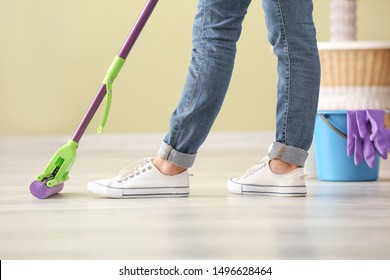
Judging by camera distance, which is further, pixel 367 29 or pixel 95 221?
pixel 367 29

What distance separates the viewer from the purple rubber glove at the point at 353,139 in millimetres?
2537

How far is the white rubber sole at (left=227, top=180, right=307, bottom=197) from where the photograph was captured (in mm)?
2146

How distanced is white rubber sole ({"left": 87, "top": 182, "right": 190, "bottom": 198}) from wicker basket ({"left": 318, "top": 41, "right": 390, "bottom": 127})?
152cm

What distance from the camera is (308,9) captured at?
6.74 ft

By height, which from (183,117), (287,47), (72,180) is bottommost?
(72,180)

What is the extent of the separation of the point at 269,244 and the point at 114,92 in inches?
104

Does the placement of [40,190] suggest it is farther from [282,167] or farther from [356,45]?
[356,45]

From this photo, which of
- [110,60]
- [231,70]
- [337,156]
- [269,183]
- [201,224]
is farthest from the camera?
[110,60]

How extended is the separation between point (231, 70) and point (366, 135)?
63 centimetres

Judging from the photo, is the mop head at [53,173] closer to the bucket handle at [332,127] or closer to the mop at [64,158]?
the mop at [64,158]

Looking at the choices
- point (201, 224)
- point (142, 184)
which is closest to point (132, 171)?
point (142, 184)

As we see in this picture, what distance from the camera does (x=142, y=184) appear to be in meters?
2.14
